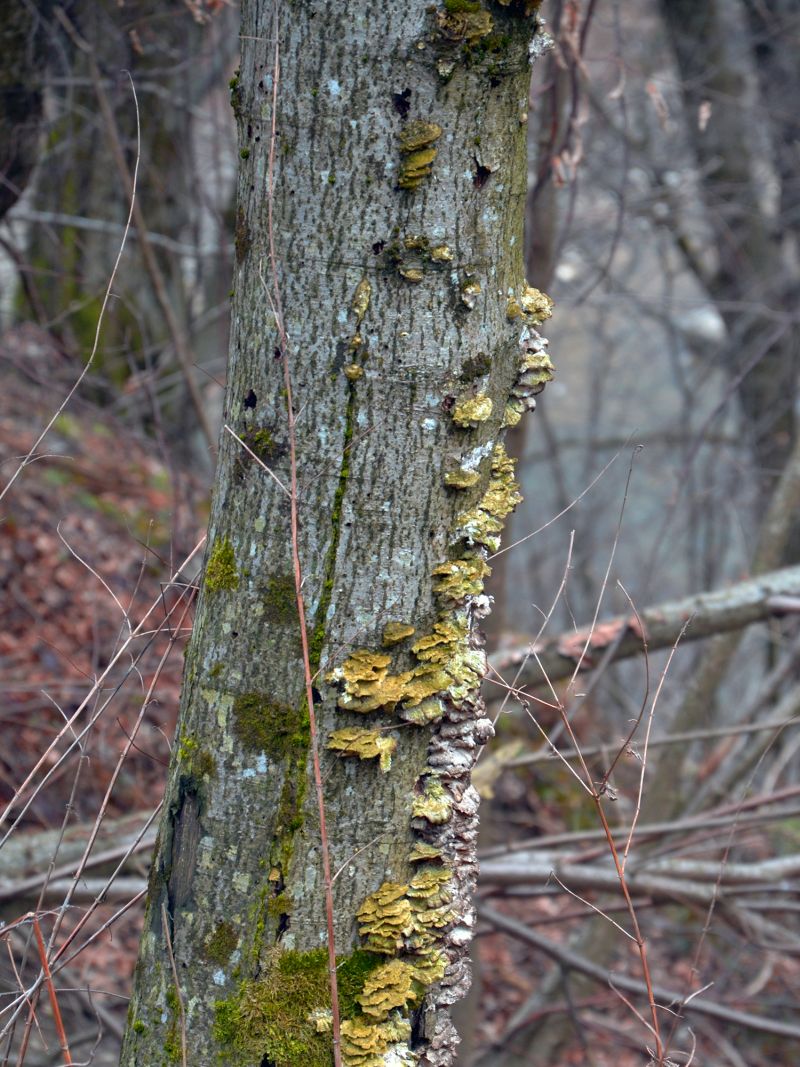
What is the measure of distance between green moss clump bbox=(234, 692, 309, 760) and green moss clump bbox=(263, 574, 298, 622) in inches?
4.5

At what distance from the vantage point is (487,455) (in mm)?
1337

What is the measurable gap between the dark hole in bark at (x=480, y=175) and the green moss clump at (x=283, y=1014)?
1.09 m

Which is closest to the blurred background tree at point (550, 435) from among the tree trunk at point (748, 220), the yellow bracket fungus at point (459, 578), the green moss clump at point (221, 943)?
the tree trunk at point (748, 220)

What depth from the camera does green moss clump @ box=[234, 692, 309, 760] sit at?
127cm

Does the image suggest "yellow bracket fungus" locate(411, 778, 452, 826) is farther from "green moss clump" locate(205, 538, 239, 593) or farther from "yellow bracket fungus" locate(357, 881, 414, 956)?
"green moss clump" locate(205, 538, 239, 593)

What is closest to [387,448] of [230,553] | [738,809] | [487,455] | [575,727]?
[487,455]

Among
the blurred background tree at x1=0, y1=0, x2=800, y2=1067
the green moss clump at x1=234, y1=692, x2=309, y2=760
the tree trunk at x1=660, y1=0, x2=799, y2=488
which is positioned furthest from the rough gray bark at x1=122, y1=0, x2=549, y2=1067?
the tree trunk at x1=660, y1=0, x2=799, y2=488

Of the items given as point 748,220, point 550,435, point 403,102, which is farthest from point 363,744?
point 748,220

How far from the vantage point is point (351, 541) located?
127 cm

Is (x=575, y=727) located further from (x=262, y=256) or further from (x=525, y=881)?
(x=262, y=256)

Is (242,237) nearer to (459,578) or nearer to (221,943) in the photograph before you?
(459,578)

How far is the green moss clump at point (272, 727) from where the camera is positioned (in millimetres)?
1269

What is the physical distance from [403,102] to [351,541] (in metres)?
0.60

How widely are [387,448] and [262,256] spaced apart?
1.07ft
